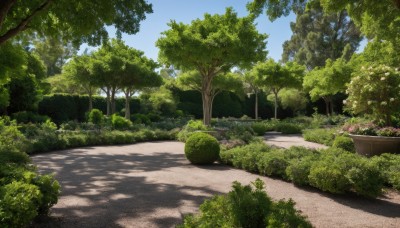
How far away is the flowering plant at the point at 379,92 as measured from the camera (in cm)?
1034

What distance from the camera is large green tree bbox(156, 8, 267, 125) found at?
14.8 meters

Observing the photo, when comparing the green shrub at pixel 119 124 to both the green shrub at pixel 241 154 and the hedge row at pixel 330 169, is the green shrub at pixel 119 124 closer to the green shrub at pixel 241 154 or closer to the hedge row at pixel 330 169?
the green shrub at pixel 241 154

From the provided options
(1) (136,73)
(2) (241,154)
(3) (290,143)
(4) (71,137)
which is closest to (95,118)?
(1) (136,73)

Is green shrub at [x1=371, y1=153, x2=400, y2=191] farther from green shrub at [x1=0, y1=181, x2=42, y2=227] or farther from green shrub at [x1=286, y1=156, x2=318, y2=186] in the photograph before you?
green shrub at [x1=0, y1=181, x2=42, y2=227]

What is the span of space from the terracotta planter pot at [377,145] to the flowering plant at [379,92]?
5.24 feet

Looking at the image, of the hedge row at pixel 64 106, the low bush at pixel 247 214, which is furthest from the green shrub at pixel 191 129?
the low bush at pixel 247 214

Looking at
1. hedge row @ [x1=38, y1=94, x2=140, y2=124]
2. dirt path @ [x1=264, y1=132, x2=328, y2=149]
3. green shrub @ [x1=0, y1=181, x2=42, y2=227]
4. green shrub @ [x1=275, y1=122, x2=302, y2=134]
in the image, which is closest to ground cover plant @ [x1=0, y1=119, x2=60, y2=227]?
green shrub @ [x1=0, y1=181, x2=42, y2=227]

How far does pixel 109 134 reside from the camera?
15.4 metres

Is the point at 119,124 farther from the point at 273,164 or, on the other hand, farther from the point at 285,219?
the point at 285,219

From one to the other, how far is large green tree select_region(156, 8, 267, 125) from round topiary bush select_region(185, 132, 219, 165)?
626 cm

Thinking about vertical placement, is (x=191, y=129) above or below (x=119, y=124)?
below

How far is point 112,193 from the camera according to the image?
6410 mm

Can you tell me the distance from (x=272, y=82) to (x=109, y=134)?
1443cm

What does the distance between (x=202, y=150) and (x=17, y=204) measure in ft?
20.5
